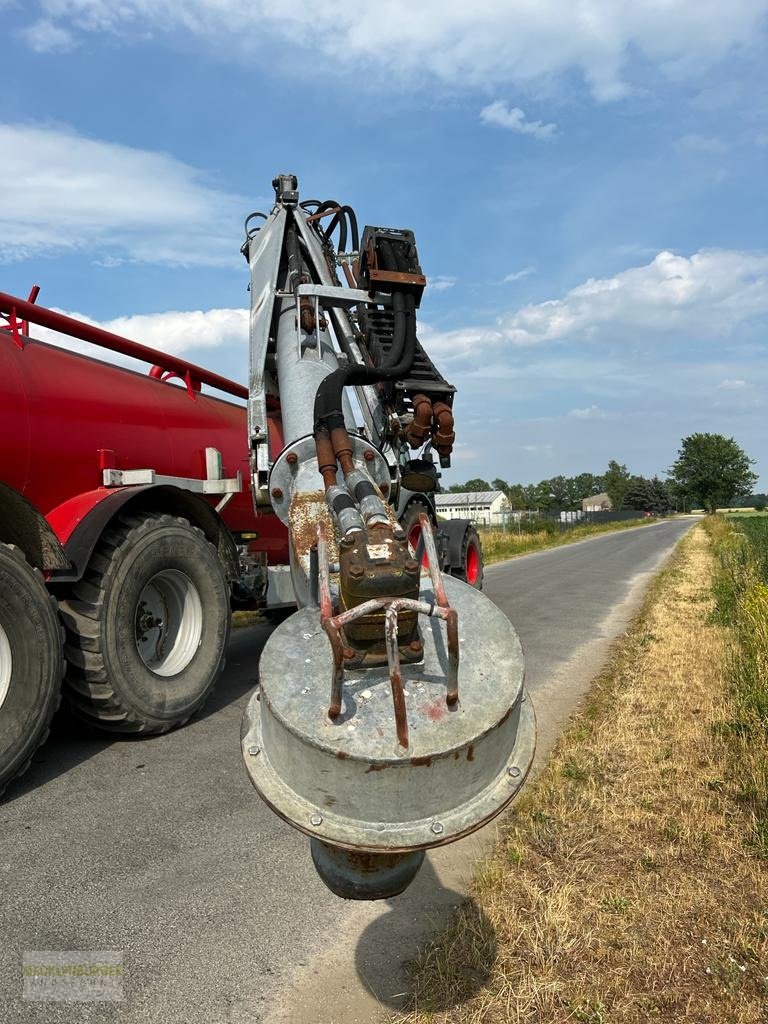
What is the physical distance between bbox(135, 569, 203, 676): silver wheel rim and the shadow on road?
2554 millimetres

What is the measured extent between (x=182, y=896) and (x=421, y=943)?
97cm

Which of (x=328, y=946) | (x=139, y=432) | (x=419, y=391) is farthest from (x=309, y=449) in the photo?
(x=139, y=432)

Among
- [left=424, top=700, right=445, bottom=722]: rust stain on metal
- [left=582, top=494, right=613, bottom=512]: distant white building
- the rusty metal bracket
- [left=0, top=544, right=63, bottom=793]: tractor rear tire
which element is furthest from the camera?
[left=582, top=494, right=613, bottom=512]: distant white building

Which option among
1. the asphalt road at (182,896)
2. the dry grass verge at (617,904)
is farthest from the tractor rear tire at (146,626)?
the dry grass verge at (617,904)

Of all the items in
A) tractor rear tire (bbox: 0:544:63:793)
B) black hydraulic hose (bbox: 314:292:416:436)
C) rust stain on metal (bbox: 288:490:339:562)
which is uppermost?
black hydraulic hose (bbox: 314:292:416:436)

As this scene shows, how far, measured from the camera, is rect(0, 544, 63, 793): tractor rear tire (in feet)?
12.1

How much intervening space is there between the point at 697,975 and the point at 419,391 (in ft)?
10.8

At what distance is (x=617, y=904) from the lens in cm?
279

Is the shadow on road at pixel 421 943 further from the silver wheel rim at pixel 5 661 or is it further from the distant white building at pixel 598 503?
the distant white building at pixel 598 503

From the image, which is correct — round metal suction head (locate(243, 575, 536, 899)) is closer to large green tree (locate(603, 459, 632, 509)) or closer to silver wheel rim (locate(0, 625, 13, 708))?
silver wheel rim (locate(0, 625, 13, 708))

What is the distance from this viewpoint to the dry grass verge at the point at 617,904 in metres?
2.30

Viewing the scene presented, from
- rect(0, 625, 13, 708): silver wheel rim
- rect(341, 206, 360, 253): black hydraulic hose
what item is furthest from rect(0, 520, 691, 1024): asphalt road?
rect(341, 206, 360, 253): black hydraulic hose

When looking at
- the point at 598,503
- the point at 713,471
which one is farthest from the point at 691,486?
the point at 598,503

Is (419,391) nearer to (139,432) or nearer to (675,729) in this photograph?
(139,432)
